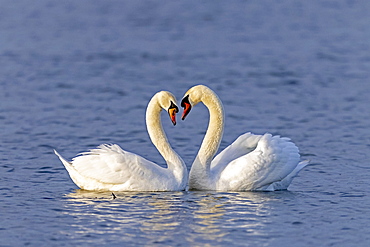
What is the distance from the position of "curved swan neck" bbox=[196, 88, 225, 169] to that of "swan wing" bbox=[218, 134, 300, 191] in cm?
37

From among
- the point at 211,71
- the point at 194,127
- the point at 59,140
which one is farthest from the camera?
the point at 211,71

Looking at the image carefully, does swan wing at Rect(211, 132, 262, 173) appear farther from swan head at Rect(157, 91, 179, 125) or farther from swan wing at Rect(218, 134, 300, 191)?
swan head at Rect(157, 91, 179, 125)

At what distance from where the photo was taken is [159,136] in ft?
42.2

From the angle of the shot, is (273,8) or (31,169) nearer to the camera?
(31,169)

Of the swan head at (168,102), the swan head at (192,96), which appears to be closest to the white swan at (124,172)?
the swan head at (168,102)

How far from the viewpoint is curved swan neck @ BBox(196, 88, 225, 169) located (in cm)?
1280

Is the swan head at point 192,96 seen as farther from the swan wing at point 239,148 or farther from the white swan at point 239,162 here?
the swan wing at point 239,148

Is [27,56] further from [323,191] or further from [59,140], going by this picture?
[323,191]

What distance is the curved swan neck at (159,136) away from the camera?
1253 cm

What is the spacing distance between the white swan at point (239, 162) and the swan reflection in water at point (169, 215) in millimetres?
208

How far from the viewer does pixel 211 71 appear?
72.4 feet

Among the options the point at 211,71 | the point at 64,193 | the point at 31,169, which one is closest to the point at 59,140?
the point at 31,169

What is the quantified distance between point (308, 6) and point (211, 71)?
376 inches

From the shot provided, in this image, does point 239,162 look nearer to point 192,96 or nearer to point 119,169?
point 192,96
